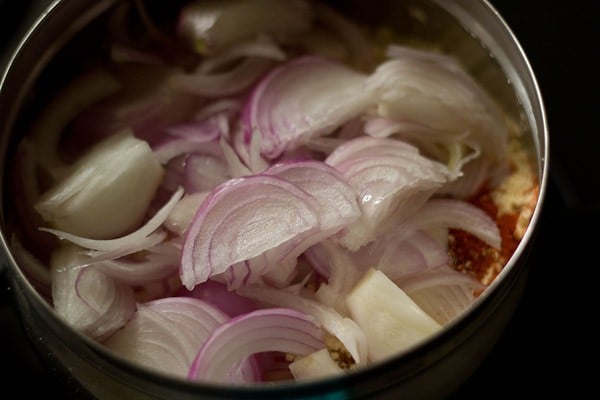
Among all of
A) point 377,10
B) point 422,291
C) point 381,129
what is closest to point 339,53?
point 377,10

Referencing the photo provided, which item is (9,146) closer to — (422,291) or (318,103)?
(318,103)

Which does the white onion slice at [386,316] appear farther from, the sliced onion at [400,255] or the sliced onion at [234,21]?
the sliced onion at [234,21]

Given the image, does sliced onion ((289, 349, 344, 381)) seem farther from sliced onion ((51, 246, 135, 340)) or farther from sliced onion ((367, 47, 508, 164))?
sliced onion ((367, 47, 508, 164))

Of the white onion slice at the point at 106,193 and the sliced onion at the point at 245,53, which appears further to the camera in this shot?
the sliced onion at the point at 245,53

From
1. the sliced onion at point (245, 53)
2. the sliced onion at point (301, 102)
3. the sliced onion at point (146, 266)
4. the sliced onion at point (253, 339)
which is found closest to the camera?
the sliced onion at point (253, 339)

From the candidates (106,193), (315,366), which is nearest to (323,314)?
(315,366)

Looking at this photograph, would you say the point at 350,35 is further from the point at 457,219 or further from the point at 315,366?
the point at 315,366

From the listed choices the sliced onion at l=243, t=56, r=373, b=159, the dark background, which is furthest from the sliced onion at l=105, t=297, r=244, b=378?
the sliced onion at l=243, t=56, r=373, b=159

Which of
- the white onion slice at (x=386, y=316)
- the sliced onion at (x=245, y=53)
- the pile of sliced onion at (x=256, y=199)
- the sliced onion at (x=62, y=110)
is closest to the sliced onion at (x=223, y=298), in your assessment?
the pile of sliced onion at (x=256, y=199)
